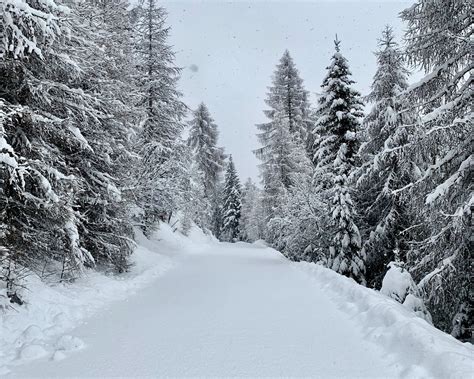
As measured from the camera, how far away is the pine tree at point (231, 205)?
53.0 m

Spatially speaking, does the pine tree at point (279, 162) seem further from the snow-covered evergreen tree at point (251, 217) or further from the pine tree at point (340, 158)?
the pine tree at point (340, 158)

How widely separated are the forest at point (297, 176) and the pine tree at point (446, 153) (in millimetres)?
28

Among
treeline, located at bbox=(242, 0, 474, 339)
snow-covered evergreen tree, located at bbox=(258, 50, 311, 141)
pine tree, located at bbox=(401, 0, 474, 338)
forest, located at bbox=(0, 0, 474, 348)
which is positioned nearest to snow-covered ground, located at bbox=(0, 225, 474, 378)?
forest, located at bbox=(0, 0, 474, 348)

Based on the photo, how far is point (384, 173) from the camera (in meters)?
13.1

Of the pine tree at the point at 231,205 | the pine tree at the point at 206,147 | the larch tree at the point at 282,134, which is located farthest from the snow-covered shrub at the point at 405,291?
the pine tree at the point at 231,205

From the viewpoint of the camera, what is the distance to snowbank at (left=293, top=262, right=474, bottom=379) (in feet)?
11.1

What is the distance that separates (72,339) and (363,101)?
13.9 m

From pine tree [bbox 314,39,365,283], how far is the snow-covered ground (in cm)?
532

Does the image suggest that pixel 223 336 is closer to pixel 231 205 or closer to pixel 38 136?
pixel 38 136

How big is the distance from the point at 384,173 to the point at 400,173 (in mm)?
720

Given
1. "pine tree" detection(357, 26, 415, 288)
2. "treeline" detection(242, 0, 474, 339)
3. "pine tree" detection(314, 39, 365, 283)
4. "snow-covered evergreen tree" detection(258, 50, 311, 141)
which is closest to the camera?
"treeline" detection(242, 0, 474, 339)

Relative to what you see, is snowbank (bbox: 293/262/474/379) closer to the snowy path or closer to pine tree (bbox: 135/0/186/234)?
the snowy path

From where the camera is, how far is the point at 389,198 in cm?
1267

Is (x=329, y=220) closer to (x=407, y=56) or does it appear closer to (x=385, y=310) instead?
(x=407, y=56)
